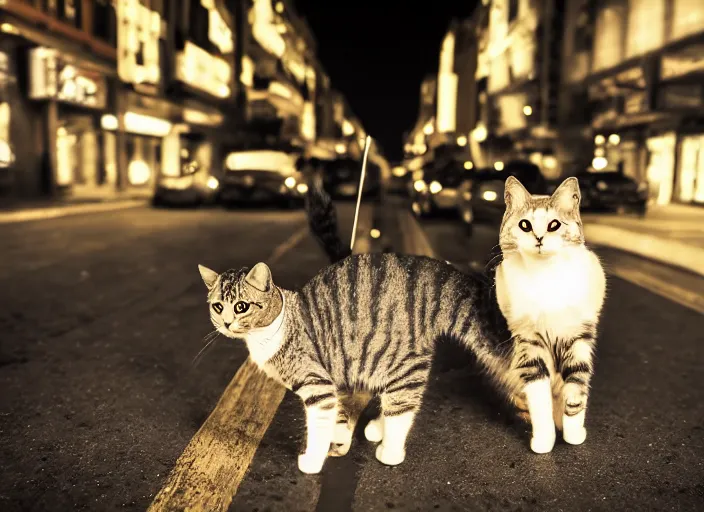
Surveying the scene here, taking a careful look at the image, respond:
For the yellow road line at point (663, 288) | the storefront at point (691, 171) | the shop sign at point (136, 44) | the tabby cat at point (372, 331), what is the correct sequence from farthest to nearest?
the shop sign at point (136, 44), the storefront at point (691, 171), the yellow road line at point (663, 288), the tabby cat at point (372, 331)

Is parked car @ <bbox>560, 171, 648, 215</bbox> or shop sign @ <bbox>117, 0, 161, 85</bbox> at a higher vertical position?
shop sign @ <bbox>117, 0, 161, 85</bbox>

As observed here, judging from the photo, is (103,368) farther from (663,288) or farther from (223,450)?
(663,288)

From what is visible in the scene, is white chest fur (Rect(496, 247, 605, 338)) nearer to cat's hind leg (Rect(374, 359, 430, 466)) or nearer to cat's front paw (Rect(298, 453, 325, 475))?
cat's hind leg (Rect(374, 359, 430, 466))

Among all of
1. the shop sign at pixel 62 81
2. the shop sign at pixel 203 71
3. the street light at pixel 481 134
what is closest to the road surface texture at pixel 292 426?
the shop sign at pixel 62 81

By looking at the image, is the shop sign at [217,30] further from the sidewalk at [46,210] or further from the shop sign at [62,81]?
the sidewalk at [46,210]

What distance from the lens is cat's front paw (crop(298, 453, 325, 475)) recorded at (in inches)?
116

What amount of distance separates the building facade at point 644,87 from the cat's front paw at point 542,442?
72.5 feet

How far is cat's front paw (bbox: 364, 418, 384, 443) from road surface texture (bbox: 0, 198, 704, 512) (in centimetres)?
5

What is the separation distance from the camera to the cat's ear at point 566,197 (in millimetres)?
2754

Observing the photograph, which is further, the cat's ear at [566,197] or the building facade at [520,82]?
the building facade at [520,82]

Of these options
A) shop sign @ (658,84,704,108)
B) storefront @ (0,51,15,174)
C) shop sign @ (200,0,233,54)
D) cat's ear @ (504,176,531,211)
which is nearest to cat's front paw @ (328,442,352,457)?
cat's ear @ (504,176,531,211)

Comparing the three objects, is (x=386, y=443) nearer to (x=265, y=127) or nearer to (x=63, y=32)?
(x=63, y=32)

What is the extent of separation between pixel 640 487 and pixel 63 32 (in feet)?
98.2

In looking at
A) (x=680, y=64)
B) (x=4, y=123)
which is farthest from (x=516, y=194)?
(x=4, y=123)
